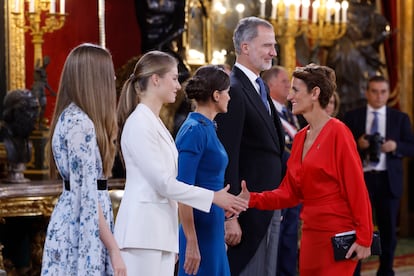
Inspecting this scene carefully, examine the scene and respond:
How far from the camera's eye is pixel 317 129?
4.59m

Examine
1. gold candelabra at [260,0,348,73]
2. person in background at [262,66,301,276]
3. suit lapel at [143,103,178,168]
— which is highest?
gold candelabra at [260,0,348,73]

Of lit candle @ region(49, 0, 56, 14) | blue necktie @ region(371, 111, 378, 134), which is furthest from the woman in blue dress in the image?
blue necktie @ region(371, 111, 378, 134)

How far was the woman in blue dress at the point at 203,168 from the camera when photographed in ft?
14.5

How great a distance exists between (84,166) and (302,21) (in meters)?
6.34

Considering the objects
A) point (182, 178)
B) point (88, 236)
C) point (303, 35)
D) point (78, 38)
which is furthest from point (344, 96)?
point (88, 236)

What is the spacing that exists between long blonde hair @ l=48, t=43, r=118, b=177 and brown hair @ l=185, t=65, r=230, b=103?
94cm

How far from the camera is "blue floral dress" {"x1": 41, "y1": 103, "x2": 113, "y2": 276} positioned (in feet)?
11.7

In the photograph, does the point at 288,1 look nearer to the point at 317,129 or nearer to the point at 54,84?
the point at 54,84

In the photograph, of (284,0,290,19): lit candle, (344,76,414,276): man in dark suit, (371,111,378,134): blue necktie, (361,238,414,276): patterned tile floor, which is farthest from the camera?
(284,0,290,19): lit candle

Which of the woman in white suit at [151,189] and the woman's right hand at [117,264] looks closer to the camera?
the woman's right hand at [117,264]

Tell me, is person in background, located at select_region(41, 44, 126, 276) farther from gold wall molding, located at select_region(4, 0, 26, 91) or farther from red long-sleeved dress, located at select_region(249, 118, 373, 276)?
gold wall molding, located at select_region(4, 0, 26, 91)

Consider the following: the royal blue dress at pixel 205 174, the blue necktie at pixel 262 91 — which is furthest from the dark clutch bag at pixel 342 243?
the blue necktie at pixel 262 91

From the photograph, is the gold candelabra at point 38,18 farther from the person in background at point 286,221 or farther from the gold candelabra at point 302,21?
the gold candelabra at point 302,21

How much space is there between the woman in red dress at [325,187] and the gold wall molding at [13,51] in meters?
3.86
